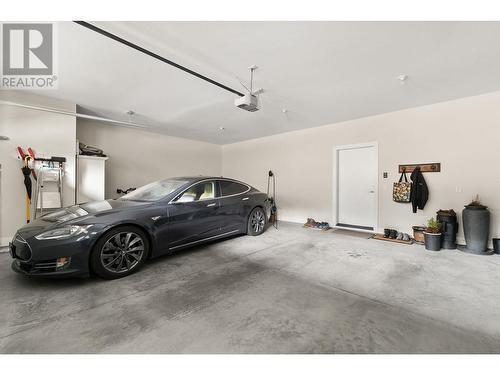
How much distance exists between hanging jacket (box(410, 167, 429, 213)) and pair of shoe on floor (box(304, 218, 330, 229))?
175 centimetres

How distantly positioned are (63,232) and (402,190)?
5.24m

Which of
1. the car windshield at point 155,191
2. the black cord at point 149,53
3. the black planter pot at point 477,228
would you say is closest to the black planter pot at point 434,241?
the black planter pot at point 477,228

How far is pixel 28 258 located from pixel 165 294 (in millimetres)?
1372

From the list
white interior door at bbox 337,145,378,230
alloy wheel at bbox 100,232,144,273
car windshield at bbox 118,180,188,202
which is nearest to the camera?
alloy wheel at bbox 100,232,144,273

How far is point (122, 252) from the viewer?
240cm

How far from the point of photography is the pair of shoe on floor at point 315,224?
5128 mm

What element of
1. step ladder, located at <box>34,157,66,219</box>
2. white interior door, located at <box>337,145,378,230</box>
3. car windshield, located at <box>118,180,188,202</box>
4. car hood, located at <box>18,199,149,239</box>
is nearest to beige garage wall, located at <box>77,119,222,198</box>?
step ladder, located at <box>34,157,66,219</box>

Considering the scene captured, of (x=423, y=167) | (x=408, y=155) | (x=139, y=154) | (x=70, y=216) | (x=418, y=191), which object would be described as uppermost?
(x=139, y=154)

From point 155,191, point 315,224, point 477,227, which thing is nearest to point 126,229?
point 155,191

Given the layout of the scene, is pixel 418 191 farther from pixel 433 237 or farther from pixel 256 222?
pixel 256 222

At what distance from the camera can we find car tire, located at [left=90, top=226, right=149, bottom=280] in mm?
2244

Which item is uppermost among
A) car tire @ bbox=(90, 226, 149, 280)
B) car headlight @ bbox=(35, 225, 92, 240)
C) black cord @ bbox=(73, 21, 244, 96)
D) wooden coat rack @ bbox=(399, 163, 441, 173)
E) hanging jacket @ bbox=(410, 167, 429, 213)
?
black cord @ bbox=(73, 21, 244, 96)

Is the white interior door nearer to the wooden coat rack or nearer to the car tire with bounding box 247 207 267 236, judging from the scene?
the wooden coat rack

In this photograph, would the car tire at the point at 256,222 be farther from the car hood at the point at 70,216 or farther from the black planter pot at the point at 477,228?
the black planter pot at the point at 477,228
